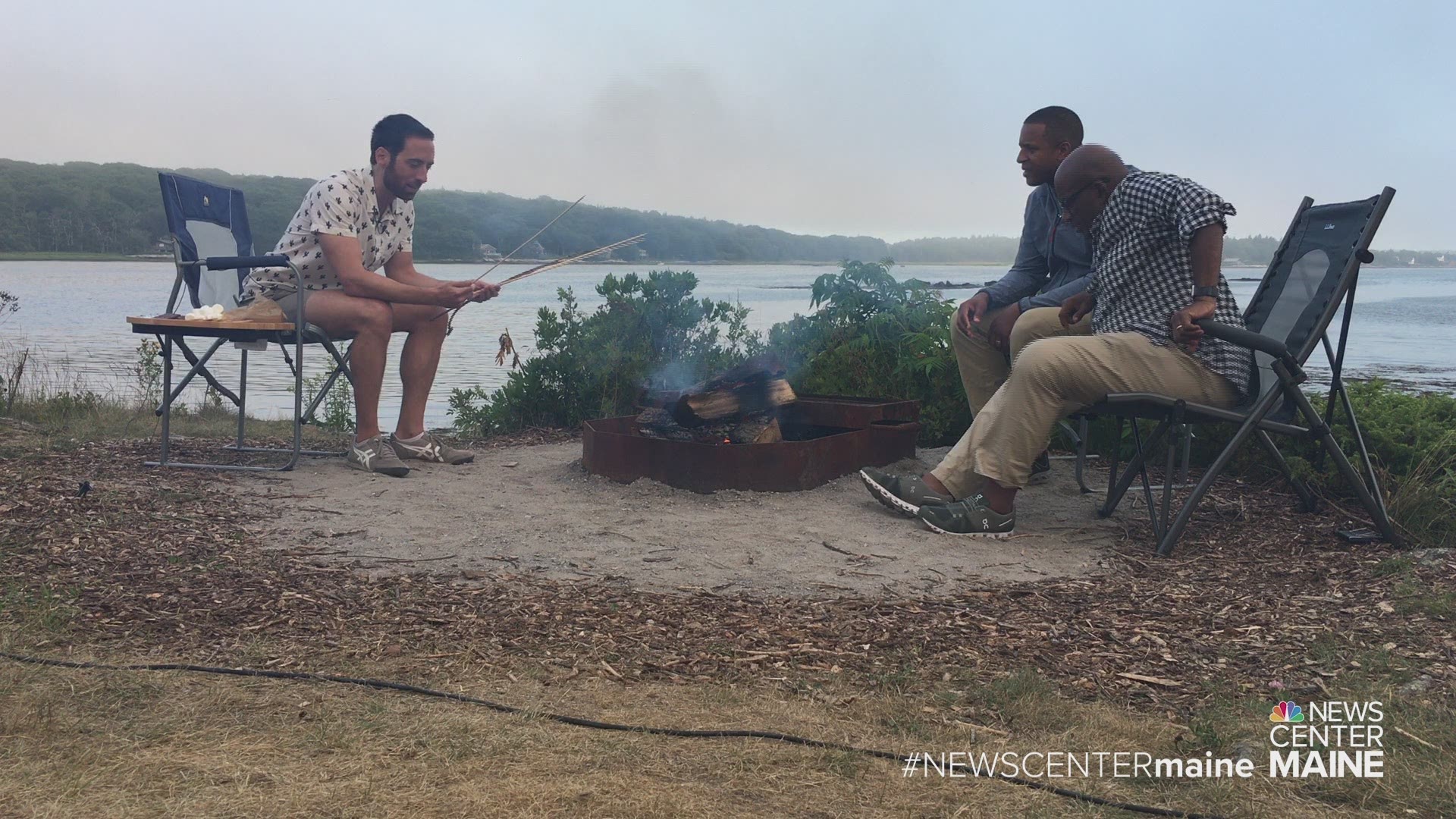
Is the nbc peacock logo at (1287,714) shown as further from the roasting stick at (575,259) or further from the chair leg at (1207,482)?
the roasting stick at (575,259)

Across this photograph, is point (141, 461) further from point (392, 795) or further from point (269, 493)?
point (392, 795)

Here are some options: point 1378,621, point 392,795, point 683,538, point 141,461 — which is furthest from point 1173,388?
point 141,461

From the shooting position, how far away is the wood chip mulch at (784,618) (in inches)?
104

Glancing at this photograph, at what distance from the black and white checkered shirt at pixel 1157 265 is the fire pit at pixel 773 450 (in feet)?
4.23

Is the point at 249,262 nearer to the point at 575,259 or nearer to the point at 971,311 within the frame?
the point at 575,259

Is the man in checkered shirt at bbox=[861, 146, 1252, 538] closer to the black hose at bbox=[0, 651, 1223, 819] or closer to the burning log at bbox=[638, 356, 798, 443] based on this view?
the burning log at bbox=[638, 356, 798, 443]

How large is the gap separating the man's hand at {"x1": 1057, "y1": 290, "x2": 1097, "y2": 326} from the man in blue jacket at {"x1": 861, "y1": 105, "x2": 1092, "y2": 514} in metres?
0.12

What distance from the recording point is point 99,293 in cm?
2328

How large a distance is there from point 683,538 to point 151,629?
167cm

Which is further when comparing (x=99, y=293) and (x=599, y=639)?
(x=99, y=293)

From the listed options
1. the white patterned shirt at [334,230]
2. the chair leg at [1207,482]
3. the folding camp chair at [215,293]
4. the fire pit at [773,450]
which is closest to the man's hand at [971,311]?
the fire pit at [773,450]

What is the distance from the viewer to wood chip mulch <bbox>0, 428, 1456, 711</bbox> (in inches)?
104

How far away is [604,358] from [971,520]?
10.4ft

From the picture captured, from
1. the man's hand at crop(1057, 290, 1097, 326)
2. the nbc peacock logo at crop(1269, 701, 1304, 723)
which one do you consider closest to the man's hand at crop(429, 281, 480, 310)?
the man's hand at crop(1057, 290, 1097, 326)
